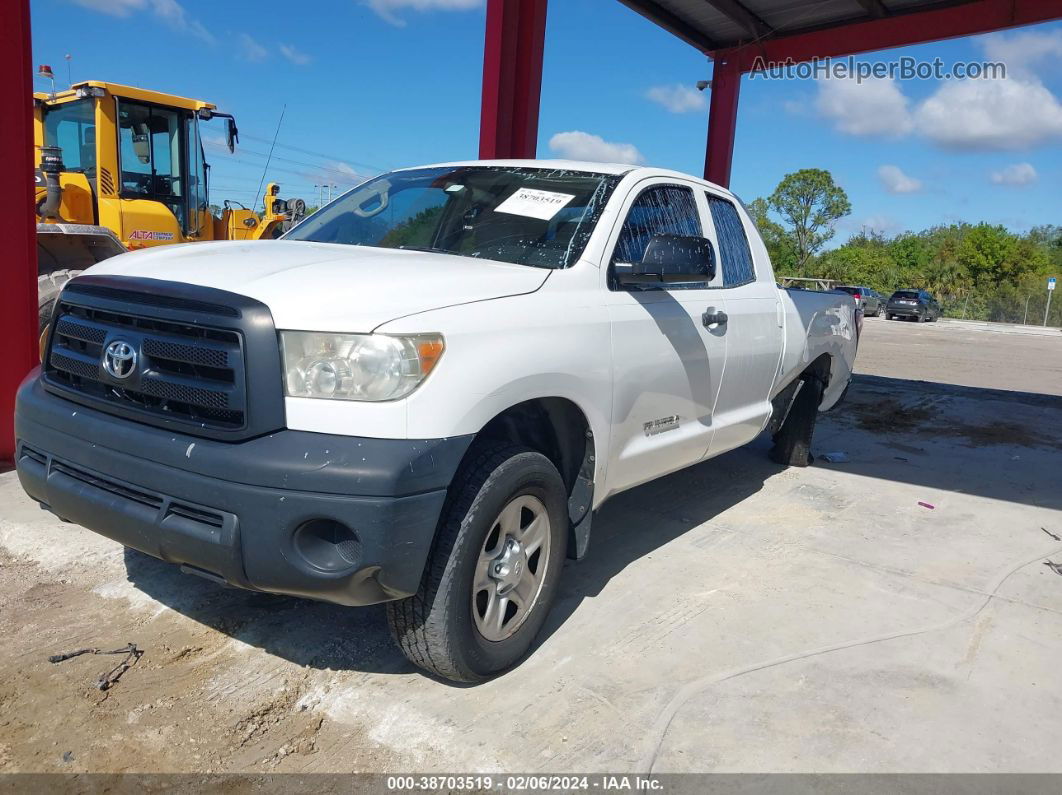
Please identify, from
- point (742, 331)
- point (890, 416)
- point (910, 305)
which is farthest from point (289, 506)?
point (910, 305)

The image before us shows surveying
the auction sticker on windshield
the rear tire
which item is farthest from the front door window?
the rear tire

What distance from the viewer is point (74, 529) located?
4.26 metres

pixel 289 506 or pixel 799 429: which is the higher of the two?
pixel 289 506

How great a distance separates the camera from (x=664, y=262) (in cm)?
342

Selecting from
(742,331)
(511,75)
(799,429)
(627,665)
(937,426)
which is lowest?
(627,665)

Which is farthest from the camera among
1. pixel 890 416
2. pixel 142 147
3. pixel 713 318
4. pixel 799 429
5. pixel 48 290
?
pixel 890 416

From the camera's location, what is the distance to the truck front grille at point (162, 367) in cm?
250

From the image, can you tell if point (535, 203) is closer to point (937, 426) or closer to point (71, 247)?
point (71, 247)

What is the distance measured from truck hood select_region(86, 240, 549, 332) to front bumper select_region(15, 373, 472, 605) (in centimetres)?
39

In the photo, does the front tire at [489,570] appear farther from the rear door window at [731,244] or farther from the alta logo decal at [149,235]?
the alta logo decal at [149,235]

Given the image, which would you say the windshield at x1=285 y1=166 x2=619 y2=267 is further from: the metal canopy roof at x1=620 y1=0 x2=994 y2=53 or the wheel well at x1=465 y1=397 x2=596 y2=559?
the metal canopy roof at x1=620 y1=0 x2=994 y2=53

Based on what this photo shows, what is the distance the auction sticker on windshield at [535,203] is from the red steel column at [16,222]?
3258 millimetres

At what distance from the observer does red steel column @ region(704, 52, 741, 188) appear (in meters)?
11.7

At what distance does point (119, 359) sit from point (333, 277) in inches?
30.1
